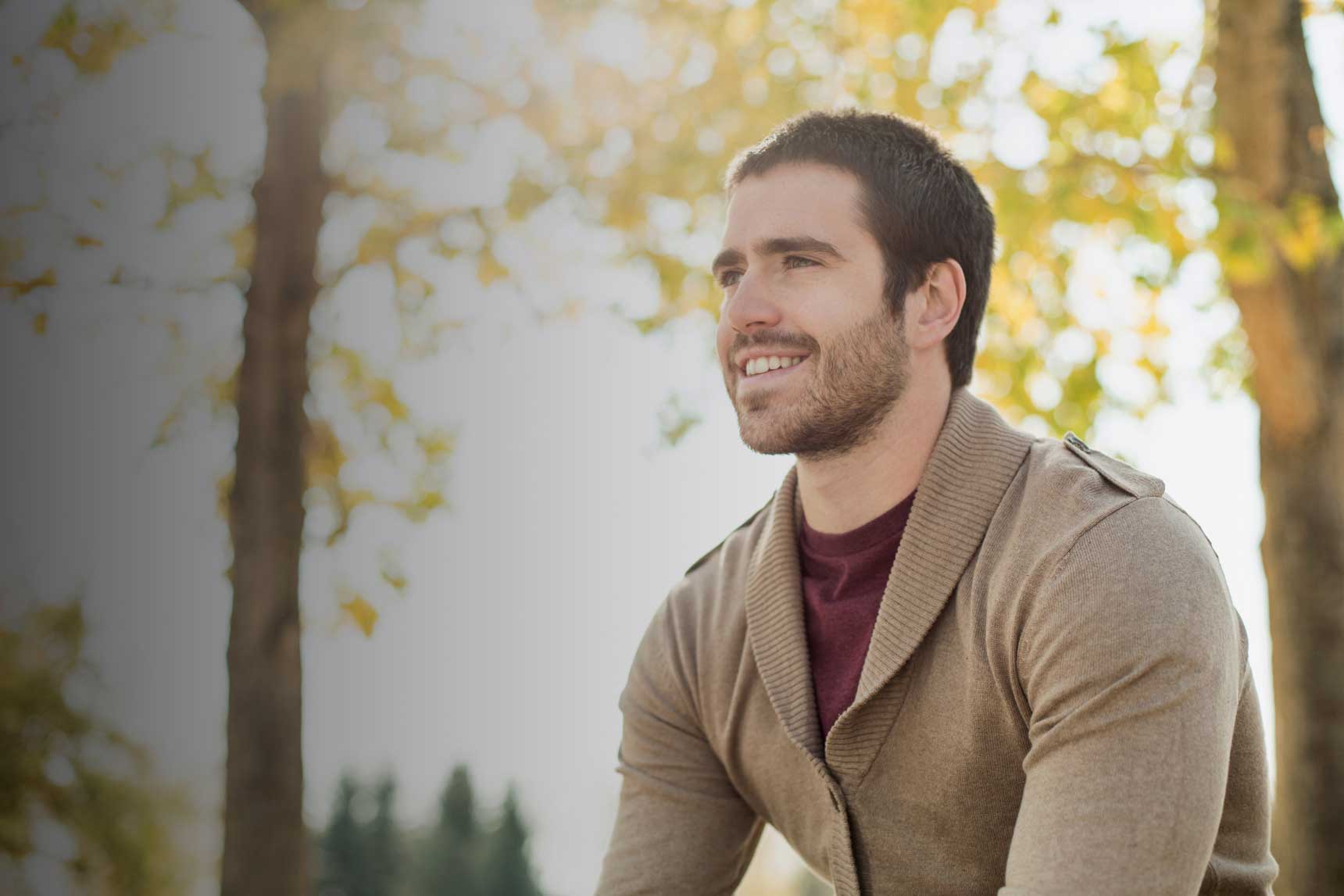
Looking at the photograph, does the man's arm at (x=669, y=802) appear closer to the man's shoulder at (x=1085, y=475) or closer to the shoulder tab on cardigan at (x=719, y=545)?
the shoulder tab on cardigan at (x=719, y=545)

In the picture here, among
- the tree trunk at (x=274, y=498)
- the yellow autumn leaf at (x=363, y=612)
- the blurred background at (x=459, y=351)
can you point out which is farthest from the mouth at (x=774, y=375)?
the yellow autumn leaf at (x=363, y=612)

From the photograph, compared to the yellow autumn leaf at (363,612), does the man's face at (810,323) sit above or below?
above

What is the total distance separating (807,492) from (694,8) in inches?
110

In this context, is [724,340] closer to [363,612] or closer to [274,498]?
[274,498]

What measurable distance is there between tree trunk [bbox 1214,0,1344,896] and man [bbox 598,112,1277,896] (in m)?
2.88

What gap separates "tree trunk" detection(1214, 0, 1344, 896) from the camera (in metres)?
4.69

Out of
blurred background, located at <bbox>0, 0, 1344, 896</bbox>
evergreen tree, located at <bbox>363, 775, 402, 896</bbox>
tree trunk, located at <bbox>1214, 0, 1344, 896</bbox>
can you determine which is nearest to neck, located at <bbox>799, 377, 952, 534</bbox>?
blurred background, located at <bbox>0, 0, 1344, 896</bbox>

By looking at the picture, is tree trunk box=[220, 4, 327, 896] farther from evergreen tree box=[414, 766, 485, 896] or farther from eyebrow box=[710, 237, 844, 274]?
evergreen tree box=[414, 766, 485, 896]

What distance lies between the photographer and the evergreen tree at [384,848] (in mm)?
5637

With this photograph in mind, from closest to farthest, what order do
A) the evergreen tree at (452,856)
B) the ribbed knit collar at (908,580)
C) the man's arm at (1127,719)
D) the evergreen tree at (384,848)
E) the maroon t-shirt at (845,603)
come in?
1. the man's arm at (1127,719)
2. the ribbed knit collar at (908,580)
3. the maroon t-shirt at (845,603)
4. the evergreen tree at (384,848)
5. the evergreen tree at (452,856)

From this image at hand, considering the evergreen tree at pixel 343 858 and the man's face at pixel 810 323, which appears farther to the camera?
the evergreen tree at pixel 343 858

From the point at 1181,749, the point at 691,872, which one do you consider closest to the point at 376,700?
the point at 691,872

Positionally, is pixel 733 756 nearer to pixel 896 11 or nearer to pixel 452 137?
pixel 452 137

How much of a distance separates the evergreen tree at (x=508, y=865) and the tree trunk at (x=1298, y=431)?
3440mm
